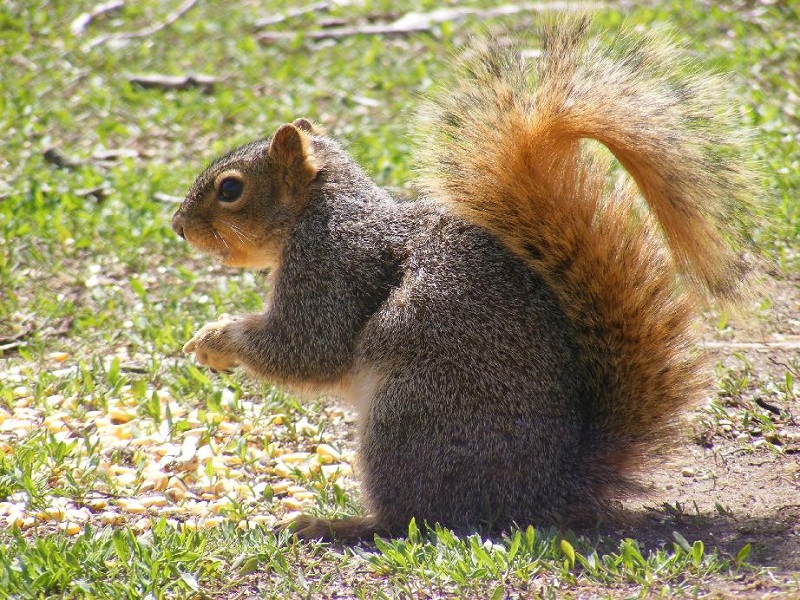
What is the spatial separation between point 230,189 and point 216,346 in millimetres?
536

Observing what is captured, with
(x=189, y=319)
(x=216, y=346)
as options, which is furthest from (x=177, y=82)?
(x=216, y=346)

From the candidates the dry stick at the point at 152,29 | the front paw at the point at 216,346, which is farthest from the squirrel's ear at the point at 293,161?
the dry stick at the point at 152,29

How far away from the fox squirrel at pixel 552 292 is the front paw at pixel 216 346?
2.08ft

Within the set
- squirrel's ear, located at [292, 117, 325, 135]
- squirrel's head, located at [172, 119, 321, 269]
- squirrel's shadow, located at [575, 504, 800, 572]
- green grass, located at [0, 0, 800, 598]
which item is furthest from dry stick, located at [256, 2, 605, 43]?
squirrel's shadow, located at [575, 504, 800, 572]

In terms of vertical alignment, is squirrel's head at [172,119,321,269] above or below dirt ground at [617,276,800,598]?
above

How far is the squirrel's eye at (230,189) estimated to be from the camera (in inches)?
140

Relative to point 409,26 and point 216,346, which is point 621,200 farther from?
point 409,26

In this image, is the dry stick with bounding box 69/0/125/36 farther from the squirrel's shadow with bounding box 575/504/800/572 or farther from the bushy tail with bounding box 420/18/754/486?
the squirrel's shadow with bounding box 575/504/800/572

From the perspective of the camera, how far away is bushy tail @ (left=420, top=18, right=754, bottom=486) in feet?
9.05

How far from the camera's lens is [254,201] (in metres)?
3.54

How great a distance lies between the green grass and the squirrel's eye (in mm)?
750

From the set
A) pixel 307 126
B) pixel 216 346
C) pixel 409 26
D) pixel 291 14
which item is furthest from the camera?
pixel 291 14

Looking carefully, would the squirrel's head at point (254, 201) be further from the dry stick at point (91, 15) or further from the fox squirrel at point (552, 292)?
the dry stick at point (91, 15)

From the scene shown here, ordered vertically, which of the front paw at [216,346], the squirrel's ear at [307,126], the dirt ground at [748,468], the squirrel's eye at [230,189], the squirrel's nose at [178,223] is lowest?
the dirt ground at [748,468]
